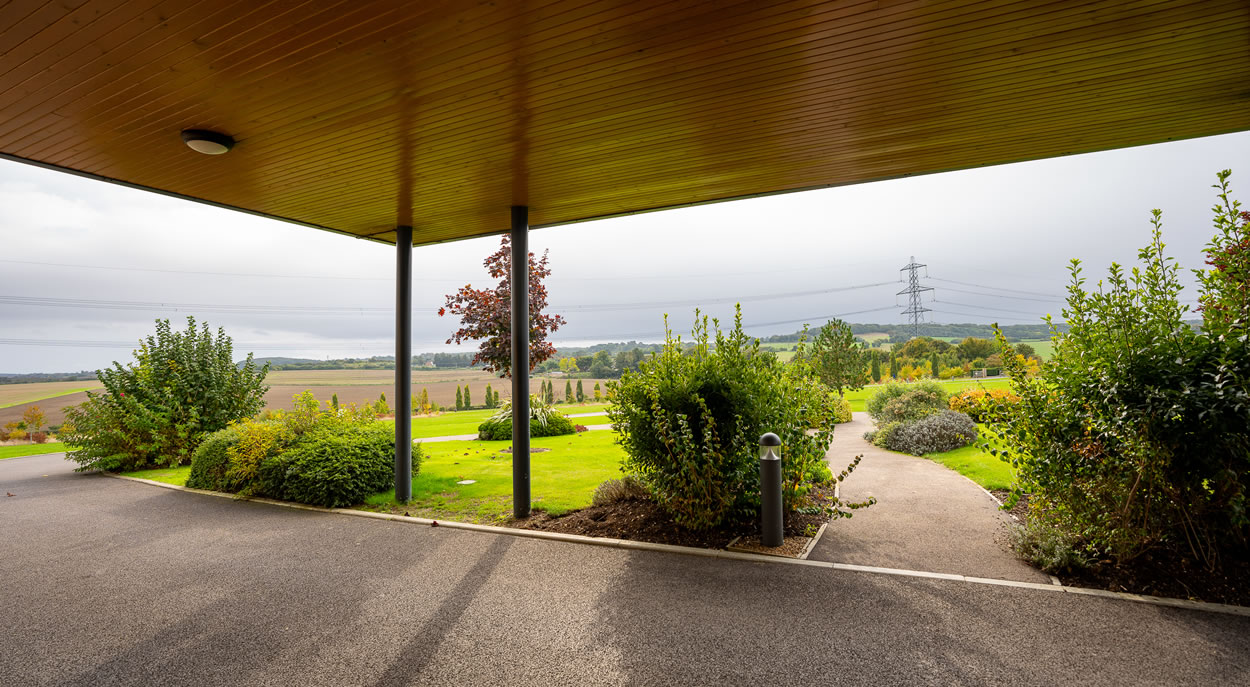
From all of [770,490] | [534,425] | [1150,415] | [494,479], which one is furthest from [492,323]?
[1150,415]

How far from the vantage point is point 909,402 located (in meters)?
12.0

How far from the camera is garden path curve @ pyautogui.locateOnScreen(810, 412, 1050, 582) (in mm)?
4156

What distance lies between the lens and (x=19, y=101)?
11.2 ft

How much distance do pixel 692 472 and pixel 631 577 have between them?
1046mm

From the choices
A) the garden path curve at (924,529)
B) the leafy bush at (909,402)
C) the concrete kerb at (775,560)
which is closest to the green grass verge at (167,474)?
the concrete kerb at (775,560)

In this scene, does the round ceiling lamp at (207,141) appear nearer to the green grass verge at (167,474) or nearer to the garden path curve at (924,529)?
the garden path curve at (924,529)

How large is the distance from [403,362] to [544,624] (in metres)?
4.77

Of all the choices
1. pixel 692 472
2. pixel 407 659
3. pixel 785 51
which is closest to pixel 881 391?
pixel 692 472

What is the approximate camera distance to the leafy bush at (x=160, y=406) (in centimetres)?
963

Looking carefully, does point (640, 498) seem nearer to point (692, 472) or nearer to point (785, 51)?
point (692, 472)

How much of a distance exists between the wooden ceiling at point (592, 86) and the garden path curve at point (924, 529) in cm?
353

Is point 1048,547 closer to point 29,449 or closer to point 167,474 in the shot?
point 167,474

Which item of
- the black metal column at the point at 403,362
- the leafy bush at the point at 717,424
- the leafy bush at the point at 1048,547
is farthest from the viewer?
the black metal column at the point at 403,362

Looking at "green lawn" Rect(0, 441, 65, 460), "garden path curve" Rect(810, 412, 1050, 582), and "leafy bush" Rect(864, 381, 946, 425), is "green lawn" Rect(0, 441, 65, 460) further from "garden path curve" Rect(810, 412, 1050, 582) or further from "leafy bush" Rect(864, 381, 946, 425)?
"leafy bush" Rect(864, 381, 946, 425)
